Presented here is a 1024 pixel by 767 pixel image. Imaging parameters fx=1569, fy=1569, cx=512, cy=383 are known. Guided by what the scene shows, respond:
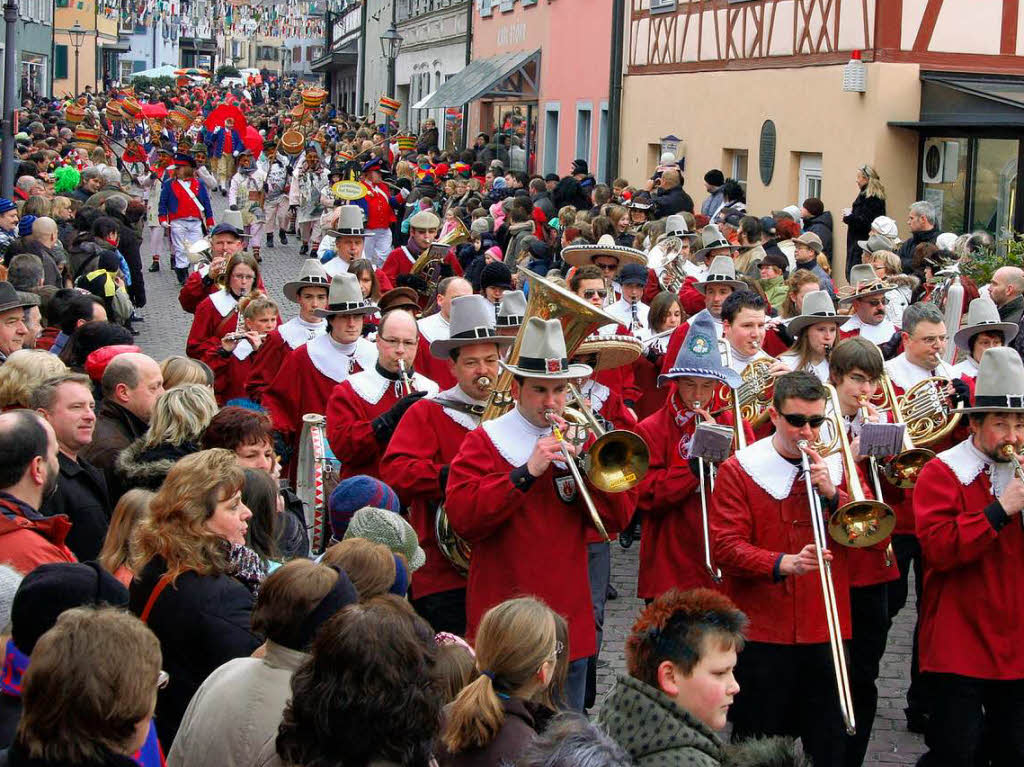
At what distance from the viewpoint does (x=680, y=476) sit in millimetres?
6785

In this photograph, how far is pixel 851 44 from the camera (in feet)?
58.0

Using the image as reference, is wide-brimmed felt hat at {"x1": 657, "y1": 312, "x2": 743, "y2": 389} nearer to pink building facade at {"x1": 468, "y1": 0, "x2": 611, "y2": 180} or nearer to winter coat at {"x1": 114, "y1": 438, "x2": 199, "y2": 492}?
winter coat at {"x1": 114, "y1": 438, "x2": 199, "y2": 492}

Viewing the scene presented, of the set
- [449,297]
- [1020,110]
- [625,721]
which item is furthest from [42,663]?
[1020,110]

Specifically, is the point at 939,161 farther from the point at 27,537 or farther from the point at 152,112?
the point at 152,112

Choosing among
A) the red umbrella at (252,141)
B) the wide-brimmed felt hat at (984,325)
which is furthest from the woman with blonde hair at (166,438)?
the red umbrella at (252,141)

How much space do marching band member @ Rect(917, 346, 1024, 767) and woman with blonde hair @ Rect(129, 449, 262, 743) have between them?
2.73 metres

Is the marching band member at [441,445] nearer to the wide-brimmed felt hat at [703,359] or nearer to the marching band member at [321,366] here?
the wide-brimmed felt hat at [703,359]

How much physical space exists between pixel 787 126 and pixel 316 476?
13157 millimetres

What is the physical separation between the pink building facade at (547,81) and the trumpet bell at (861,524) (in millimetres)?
21852

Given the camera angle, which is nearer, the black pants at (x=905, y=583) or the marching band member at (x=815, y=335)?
the black pants at (x=905, y=583)

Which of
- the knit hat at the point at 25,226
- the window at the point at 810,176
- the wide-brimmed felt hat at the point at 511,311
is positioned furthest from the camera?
the window at the point at 810,176

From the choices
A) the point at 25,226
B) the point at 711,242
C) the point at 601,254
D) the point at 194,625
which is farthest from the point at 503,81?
the point at 194,625

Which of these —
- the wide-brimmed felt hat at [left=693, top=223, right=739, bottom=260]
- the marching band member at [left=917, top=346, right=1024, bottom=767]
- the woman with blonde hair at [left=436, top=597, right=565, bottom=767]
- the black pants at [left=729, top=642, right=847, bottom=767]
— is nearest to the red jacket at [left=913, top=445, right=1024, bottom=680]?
the marching band member at [left=917, top=346, right=1024, bottom=767]

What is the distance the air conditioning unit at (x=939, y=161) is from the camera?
16844 mm
